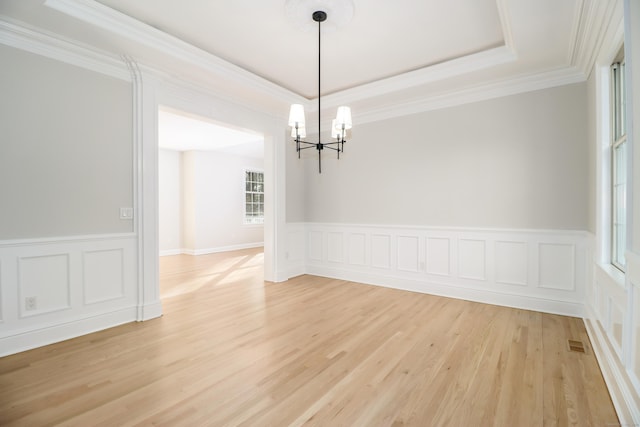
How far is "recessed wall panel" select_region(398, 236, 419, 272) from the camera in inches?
177

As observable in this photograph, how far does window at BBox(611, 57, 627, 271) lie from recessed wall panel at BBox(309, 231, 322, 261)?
384 centimetres

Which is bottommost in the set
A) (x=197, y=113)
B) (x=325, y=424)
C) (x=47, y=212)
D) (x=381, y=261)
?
(x=325, y=424)

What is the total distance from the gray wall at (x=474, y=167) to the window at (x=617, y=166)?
78cm

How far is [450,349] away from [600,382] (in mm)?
964

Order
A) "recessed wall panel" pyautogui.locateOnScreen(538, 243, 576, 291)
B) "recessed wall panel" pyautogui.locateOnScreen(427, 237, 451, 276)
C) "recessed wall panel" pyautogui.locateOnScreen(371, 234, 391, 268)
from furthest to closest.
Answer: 1. "recessed wall panel" pyautogui.locateOnScreen(371, 234, 391, 268)
2. "recessed wall panel" pyautogui.locateOnScreen(427, 237, 451, 276)
3. "recessed wall panel" pyautogui.locateOnScreen(538, 243, 576, 291)

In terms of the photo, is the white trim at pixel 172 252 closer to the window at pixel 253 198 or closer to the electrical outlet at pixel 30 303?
the window at pixel 253 198

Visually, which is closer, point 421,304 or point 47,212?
point 47,212

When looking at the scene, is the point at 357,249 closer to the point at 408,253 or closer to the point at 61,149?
the point at 408,253

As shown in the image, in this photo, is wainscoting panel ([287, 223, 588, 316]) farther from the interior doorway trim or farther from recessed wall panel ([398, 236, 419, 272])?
the interior doorway trim

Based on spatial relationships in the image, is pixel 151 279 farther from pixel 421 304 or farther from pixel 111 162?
pixel 421 304

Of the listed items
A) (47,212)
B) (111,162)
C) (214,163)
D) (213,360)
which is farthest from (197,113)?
(214,163)

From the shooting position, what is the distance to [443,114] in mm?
4227

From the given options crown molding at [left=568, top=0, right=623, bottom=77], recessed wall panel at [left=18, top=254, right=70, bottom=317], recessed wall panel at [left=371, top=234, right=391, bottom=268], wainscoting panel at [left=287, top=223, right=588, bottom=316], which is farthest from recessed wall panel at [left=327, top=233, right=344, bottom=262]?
crown molding at [left=568, top=0, right=623, bottom=77]

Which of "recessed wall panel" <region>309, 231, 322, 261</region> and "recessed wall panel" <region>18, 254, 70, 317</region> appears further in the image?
"recessed wall panel" <region>309, 231, 322, 261</region>
